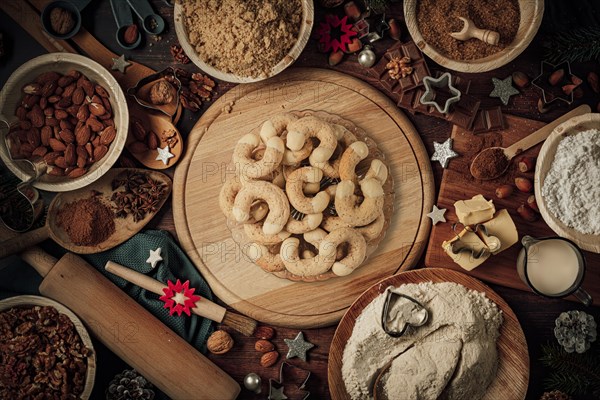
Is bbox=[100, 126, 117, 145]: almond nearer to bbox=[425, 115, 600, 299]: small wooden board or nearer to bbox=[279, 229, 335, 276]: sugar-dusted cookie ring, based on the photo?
bbox=[279, 229, 335, 276]: sugar-dusted cookie ring

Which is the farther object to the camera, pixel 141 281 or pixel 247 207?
pixel 141 281

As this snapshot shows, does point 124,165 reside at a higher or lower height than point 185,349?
higher

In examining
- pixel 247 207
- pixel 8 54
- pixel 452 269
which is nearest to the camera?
pixel 247 207

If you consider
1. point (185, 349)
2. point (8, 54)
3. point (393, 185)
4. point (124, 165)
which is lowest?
point (185, 349)

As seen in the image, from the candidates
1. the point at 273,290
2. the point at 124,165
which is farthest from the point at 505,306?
the point at 124,165

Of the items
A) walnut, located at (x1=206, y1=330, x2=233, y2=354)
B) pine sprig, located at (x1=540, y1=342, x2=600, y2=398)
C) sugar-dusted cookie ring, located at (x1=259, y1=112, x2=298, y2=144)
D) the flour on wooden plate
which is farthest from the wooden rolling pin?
pine sprig, located at (x1=540, y1=342, x2=600, y2=398)

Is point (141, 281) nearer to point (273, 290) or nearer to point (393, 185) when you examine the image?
point (273, 290)
